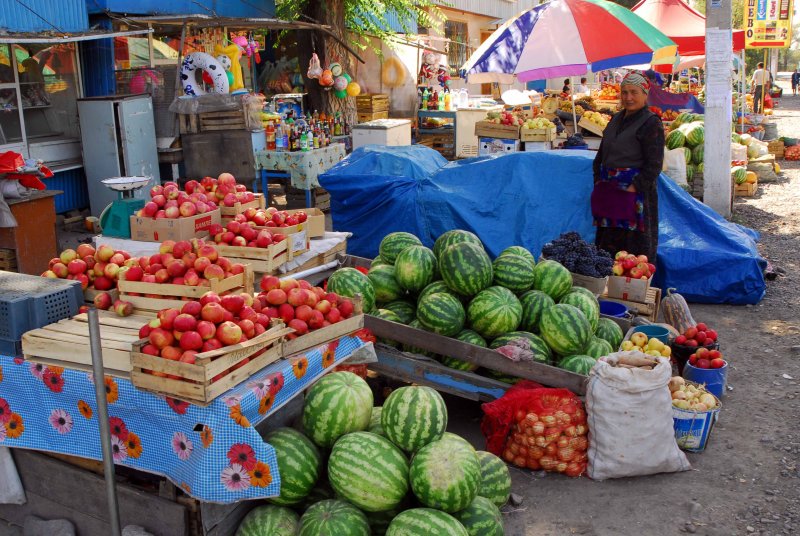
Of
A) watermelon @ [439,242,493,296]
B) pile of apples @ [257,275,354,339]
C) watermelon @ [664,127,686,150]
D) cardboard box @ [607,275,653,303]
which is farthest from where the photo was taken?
watermelon @ [664,127,686,150]

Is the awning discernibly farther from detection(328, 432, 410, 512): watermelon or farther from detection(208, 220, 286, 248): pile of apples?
detection(328, 432, 410, 512): watermelon

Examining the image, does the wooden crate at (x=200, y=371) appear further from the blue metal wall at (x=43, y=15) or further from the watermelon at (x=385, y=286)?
the blue metal wall at (x=43, y=15)

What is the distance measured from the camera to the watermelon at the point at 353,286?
5.29 metres

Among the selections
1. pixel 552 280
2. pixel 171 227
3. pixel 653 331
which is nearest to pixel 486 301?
pixel 552 280

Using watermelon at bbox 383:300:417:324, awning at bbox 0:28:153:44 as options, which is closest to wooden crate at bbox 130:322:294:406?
watermelon at bbox 383:300:417:324

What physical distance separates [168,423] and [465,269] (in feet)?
7.68

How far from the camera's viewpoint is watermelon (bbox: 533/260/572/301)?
5.40m

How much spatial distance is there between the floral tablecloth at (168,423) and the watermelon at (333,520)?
21cm

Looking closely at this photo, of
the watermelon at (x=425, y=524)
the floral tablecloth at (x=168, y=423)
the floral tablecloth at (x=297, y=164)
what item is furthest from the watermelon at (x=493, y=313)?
the floral tablecloth at (x=297, y=164)

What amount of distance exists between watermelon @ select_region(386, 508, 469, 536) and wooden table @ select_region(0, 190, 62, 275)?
20.3ft

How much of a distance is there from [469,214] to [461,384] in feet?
11.4

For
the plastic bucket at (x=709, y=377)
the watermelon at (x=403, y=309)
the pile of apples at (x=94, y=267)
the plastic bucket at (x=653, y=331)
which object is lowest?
the plastic bucket at (x=709, y=377)

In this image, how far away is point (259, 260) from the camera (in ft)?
17.0

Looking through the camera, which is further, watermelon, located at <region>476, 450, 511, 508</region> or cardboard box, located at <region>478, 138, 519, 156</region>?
cardboard box, located at <region>478, 138, 519, 156</region>
